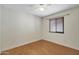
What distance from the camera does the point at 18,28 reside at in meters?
1.36

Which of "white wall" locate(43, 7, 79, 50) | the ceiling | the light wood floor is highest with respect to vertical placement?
the ceiling

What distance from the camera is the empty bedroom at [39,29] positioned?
1291 millimetres

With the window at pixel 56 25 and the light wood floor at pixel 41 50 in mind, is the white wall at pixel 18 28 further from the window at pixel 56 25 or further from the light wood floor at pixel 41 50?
the window at pixel 56 25

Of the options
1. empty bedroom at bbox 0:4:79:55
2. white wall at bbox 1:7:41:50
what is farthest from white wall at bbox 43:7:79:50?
white wall at bbox 1:7:41:50

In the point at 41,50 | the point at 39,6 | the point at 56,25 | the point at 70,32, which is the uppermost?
the point at 39,6

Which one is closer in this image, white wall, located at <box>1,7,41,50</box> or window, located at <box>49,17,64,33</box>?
white wall, located at <box>1,7,41,50</box>

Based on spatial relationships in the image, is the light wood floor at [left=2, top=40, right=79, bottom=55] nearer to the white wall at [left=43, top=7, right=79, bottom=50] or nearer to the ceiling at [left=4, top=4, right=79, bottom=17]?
the white wall at [left=43, top=7, right=79, bottom=50]

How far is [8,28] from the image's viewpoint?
52.0 inches

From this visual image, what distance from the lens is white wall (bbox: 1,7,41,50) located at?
1298 mm

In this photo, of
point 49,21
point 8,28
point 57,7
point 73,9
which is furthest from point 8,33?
point 73,9

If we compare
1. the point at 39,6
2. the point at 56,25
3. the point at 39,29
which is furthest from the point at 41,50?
the point at 39,6

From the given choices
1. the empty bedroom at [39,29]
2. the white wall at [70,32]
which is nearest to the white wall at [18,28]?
the empty bedroom at [39,29]

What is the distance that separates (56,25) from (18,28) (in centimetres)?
60

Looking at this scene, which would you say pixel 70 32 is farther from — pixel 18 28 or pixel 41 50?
pixel 18 28
